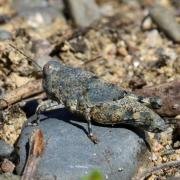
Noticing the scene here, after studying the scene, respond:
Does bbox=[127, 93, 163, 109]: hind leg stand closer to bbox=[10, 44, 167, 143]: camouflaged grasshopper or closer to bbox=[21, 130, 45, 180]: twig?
bbox=[10, 44, 167, 143]: camouflaged grasshopper

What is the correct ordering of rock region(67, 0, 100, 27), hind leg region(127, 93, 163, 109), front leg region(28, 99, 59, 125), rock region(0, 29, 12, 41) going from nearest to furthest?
hind leg region(127, 93, 163, 109) → front leg region(28, 99, 59, 125) → rock region(0, 29, 12, 41) → rock region(67, 0, 100, 27)

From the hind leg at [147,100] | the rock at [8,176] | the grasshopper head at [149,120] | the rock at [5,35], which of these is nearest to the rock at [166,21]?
the rock at [5,35]

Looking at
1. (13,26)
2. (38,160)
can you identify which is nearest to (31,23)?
(13,26)

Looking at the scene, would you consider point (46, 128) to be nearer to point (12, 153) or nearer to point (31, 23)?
point (12, 153)

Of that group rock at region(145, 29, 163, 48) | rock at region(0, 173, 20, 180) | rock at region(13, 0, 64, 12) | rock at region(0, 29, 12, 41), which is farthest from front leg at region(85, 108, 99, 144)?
rock at region(13, 0, 64, 12)

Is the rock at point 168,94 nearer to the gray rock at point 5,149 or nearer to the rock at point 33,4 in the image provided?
the gray rock at point 5,149

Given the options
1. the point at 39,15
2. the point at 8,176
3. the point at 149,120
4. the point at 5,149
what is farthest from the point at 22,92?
the point at 39,15

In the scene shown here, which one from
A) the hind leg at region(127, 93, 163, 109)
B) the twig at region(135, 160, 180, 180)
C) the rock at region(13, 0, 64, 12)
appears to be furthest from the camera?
the rock at region(13, 0, 64, 12)
